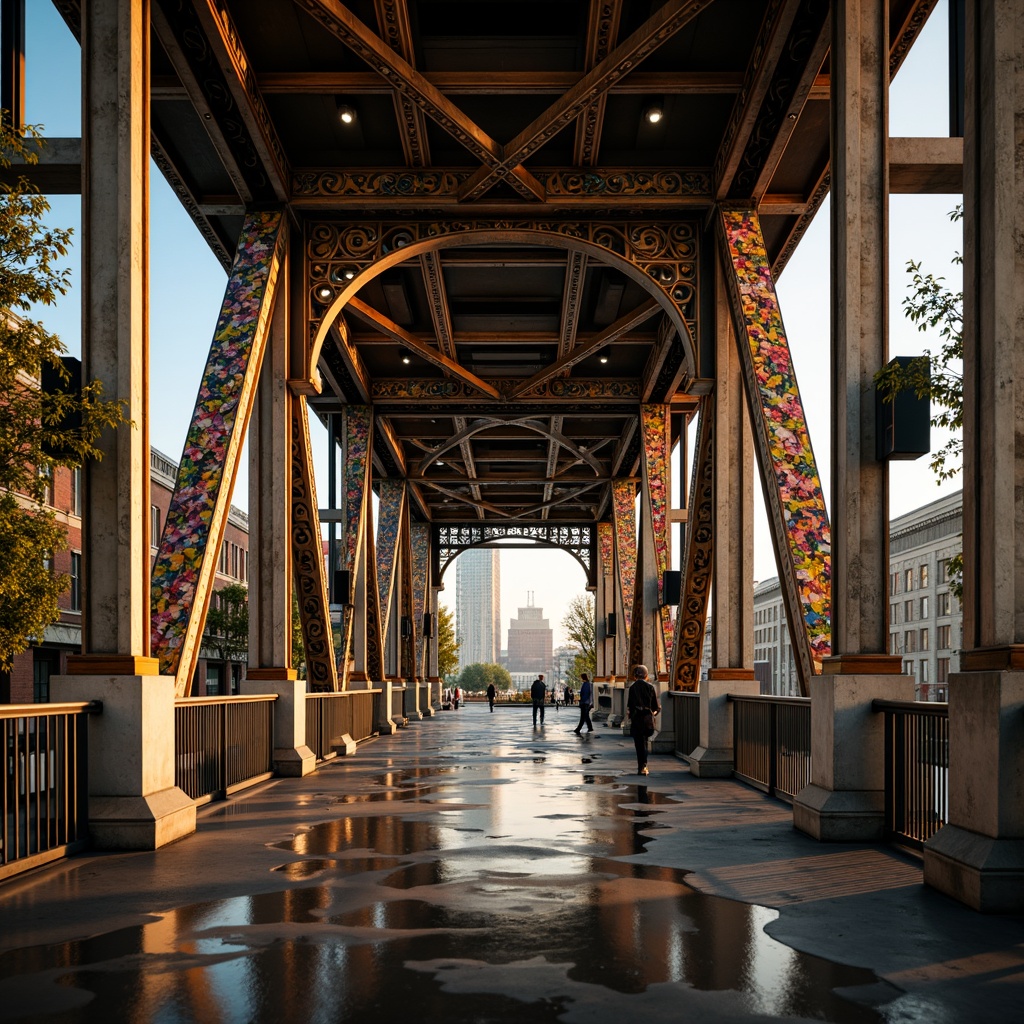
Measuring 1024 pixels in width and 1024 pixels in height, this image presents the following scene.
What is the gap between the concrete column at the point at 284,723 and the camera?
49.3 feet

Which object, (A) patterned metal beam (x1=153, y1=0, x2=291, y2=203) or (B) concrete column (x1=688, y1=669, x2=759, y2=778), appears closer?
(A) patterned metal beam (x1=153, y1=0, x2=291, y2=203)

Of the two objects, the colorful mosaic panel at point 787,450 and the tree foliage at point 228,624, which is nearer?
the colorful mosaic panel at point 787,450

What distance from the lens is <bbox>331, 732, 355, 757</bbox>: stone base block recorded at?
19.1 m

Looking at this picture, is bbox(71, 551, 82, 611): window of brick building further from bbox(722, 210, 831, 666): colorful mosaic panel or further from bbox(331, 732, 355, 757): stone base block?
bbox(722, 210, 831, 666): colorful mosaic panel

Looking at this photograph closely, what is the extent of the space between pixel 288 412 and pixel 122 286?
20.1 ft

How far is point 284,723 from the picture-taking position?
15.1 meters

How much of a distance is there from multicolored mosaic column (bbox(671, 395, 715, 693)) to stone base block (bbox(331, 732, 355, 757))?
584 cm

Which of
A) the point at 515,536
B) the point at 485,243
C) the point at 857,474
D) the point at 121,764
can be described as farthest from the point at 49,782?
the point at 515,536

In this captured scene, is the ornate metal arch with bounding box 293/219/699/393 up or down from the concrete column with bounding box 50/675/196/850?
up

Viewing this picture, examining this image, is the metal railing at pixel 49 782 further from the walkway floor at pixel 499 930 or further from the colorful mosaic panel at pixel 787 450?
the colorful mosaic panel at pixel 787 450

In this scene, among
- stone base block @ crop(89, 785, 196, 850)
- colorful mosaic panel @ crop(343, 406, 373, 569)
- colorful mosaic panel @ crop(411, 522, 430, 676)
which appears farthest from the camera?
colorful mosaic panel @ crop(411, 522, 430, 676)

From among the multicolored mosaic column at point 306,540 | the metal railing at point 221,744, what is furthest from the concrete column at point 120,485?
the multicolored mosaic column at point 306,540

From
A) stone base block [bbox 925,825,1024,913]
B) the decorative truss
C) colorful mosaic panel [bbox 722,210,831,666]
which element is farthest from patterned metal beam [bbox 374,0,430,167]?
the decorative truss

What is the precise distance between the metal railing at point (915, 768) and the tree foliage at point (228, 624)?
39.7 meters
